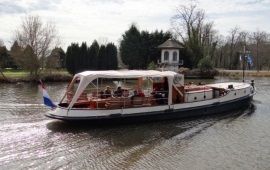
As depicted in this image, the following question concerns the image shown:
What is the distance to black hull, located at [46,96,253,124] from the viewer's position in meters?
14.8

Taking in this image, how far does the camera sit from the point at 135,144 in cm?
1252

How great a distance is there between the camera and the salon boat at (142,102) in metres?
14.8

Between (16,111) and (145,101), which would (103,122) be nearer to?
(145,101)

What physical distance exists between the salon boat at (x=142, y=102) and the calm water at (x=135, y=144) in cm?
58

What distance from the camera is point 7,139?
39.8 ft

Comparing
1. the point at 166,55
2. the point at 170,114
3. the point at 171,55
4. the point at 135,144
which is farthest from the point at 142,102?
the point at 166,55

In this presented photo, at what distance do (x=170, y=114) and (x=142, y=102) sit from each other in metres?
1.76

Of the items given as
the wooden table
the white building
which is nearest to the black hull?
the wooden table

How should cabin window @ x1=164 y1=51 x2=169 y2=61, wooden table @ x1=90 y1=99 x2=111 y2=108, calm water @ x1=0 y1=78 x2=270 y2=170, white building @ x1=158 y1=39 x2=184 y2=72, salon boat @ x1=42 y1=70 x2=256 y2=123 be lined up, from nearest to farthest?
calm water @ x1=0 y1=78 x2=270 y2=170, salon boat @ x1=42 y1=70 x2=256 y2=123, wooden table @ x1=90 y1=99 x2=111 y2=108, white building @ x1=158 y1=39 x2=184 y2=72, cabin window @ x1=164 y1=51 x2=169 y2=61

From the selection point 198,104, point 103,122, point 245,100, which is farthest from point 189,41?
point 103,122

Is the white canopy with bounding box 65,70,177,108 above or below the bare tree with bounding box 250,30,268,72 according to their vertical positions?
below

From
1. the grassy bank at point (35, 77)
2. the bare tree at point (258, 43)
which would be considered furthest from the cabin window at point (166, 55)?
the bare tree at point (258, 43)

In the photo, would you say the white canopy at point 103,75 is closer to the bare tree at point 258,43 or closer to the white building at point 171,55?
the white building at point 171,55

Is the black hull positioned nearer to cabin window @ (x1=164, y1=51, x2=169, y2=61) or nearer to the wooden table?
the wooden table
